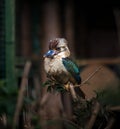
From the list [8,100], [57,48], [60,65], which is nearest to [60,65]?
[60,65]

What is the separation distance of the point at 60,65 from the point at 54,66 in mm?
97

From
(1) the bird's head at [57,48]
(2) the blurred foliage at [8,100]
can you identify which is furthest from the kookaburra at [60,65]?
(2) the blurred foliage at [8,100]

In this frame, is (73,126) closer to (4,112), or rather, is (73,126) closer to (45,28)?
(4,112)

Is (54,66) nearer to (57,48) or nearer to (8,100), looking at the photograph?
(57,48)

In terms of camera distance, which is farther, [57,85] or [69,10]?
[69,10]

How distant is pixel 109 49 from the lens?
9.31 m

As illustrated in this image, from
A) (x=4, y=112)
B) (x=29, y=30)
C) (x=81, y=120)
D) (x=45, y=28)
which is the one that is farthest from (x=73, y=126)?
(x=29, y=30)

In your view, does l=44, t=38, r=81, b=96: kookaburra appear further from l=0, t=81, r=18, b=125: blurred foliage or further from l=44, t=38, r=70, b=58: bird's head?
l=0, t=81, r=18, b=125: blurred foliage

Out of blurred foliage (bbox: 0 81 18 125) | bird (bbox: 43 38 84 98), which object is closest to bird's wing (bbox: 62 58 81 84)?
bird (bbox: 43 38 84 98)

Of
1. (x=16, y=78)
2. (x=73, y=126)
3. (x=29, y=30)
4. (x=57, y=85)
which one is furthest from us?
(x=29, y=30)

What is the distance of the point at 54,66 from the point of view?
3170 mm

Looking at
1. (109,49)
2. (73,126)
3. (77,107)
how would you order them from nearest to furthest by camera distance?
(73,126) → (77,107) → (109,49)

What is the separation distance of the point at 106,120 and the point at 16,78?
2920 millimetres

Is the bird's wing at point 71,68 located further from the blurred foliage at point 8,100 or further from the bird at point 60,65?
the blurred foliage at point 8,100
